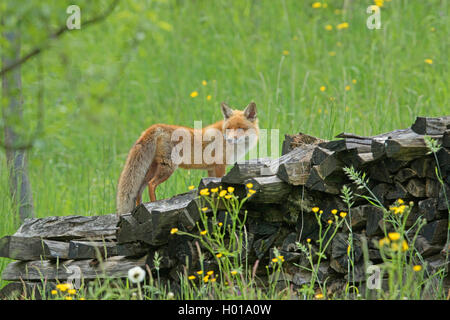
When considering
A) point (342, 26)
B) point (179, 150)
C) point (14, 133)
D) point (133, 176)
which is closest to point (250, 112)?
point (179, 150)

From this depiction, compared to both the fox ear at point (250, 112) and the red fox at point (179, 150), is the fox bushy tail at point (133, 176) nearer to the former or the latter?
the red fox at point (179, 150)

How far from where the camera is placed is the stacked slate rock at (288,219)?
147 inches

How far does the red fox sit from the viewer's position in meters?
5.63

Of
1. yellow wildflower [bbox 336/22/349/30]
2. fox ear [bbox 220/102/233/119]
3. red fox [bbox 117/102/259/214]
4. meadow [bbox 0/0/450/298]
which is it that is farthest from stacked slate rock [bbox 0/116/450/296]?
yellow wildflower [bbox 336/22/349/30]

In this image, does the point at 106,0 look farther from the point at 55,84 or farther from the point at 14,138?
the point at 14,138

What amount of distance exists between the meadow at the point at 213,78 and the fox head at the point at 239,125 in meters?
0.36

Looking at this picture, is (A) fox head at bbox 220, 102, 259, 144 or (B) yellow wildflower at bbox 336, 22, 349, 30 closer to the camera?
(A) fox head at bbox 220, 102, 259, 144

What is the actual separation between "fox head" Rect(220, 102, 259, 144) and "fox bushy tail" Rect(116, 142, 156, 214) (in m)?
1.02

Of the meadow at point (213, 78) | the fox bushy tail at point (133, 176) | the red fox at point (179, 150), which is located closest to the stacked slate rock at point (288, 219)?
the fox bushy tail at point (133, 176)

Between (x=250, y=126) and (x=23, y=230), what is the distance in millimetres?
2660

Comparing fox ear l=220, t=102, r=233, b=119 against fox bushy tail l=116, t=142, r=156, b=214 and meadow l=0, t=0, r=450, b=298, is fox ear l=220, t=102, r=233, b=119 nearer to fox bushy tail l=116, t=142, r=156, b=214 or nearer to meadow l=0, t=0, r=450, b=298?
meadow l=0, t=0, r=450, b=298

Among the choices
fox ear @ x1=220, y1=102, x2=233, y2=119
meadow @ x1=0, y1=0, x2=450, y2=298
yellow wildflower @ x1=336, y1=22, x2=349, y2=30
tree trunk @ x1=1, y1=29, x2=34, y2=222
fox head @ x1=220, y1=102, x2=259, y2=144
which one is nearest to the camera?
tree trunk @ x1=1, y1=29, x2=34, y2=222

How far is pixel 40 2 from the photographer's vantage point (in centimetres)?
587
